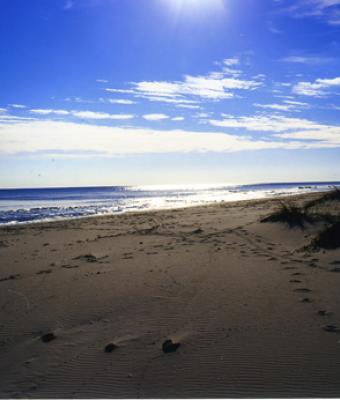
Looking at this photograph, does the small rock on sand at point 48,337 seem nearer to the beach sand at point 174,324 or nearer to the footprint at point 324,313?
the beach sand at point 174,324

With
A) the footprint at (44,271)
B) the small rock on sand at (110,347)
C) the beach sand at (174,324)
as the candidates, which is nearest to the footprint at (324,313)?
the beach sand at (174,324)

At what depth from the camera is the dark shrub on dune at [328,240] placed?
7601mm

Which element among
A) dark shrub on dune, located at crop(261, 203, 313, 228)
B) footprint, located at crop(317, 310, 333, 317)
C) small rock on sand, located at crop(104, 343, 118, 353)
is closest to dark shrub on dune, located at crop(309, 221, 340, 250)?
dark shrub on dune, located at crop(261, 203, 313, 228)

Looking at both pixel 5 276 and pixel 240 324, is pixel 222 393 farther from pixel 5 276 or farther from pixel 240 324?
pixel 5 276

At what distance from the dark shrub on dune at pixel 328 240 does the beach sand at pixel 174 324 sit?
43 cm

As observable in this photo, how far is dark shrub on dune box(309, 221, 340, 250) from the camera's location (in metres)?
7.60

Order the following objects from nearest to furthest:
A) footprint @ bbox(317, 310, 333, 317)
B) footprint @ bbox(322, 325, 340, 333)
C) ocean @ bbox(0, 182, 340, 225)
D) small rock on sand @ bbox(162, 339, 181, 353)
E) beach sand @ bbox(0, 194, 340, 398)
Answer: beach sand @ bbox(0, 194, 340, 398)
small rock on sand @ bbox(162, 339, 181, 353)
footprint @ bbox(322, 325, 340, 333)
footprint @ bbox(317, 310, 333, 317)
ocean @ bbox(0, 182, 340, 225)

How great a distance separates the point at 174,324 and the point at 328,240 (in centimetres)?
488

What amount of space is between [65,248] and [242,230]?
198 inches

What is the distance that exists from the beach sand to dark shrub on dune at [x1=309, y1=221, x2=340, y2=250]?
1.39 ft

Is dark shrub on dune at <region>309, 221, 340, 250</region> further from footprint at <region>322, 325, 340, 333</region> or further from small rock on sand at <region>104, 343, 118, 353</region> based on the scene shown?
small rock on sand at <region>104, 343, 118, 353</region>

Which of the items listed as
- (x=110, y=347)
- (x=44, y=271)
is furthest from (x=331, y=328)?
(x=44, y=271)

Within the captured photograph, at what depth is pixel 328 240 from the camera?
7773mm

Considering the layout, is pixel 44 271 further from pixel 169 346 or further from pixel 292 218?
pixel 292 218
